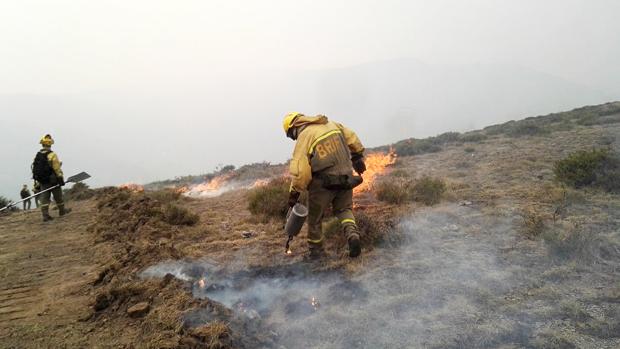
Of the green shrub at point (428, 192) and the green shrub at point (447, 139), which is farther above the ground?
the green shrub at point (447, 139)

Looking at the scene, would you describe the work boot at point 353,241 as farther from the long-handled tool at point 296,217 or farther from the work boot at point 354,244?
the long-handled tool at point 296,217

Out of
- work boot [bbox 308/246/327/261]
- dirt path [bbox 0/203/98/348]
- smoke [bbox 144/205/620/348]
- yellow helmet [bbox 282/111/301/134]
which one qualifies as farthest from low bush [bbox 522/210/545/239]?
dirt path [bbox 0/203/98/348]

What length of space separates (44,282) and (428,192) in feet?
21.8

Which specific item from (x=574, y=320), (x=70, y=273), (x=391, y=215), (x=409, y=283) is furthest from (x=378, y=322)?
(x=70, y=273)

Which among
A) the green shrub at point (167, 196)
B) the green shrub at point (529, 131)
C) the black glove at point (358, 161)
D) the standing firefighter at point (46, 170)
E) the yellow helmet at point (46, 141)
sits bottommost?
the green shrub at point (167, 196)

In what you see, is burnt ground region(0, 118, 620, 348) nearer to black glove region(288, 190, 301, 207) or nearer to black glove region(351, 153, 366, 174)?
black glove region(351, 153, 366, 174)

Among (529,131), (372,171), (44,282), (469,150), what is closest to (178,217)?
(44,282)

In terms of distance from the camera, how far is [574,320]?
352cm

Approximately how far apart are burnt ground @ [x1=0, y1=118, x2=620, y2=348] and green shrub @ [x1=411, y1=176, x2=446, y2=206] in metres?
0.30

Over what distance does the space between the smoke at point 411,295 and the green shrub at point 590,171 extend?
2684mm

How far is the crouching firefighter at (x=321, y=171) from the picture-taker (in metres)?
4.88

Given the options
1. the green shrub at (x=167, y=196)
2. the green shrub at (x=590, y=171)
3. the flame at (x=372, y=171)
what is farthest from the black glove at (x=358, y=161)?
Answer: the green shrub at (x=167, y=196)

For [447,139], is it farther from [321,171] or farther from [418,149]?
[321,171]

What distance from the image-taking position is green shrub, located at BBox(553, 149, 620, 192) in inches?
279
